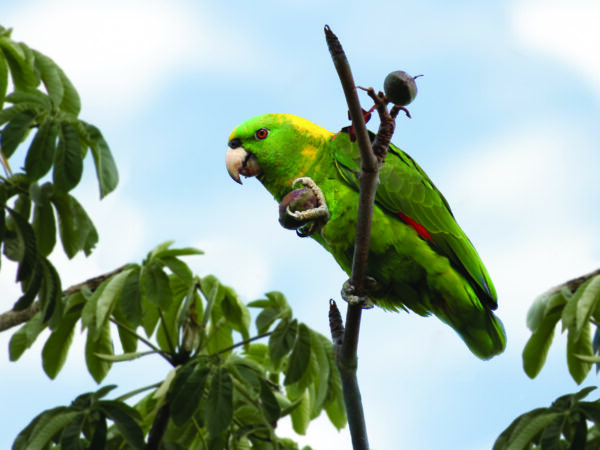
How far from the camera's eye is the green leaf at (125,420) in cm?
257

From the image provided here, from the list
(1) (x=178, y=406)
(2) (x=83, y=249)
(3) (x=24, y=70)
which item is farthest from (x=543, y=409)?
(3) (x=24, y=70)

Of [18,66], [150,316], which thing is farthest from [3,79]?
[150,316]

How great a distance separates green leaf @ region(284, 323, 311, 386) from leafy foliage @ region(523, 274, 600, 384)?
96 centimetres

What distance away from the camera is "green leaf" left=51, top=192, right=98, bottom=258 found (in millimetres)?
2820

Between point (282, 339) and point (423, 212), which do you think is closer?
point (282, 339)

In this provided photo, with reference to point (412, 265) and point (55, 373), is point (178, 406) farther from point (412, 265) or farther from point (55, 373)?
point (412, 265)

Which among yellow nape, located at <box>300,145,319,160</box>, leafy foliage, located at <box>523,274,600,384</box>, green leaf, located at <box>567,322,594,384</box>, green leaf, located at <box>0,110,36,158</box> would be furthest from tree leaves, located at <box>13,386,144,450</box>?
green leaf, located at <box>567,322,594,384</box>

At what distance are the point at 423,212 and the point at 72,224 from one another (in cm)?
169

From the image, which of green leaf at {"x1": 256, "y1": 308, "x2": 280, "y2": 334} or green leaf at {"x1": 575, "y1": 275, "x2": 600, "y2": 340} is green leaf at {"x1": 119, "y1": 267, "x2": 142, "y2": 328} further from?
green leaf at {"x1": 575, "y1": 275, "x2": 600, "y2": 340}

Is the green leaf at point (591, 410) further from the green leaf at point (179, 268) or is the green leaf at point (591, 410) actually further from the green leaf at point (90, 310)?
the green leaf at point (90, 310)

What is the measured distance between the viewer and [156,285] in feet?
9.56

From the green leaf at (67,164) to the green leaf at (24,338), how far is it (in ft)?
2.56

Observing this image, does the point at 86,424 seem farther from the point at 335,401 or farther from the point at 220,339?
the point at 335,401

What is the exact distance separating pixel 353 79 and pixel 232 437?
1.89m
